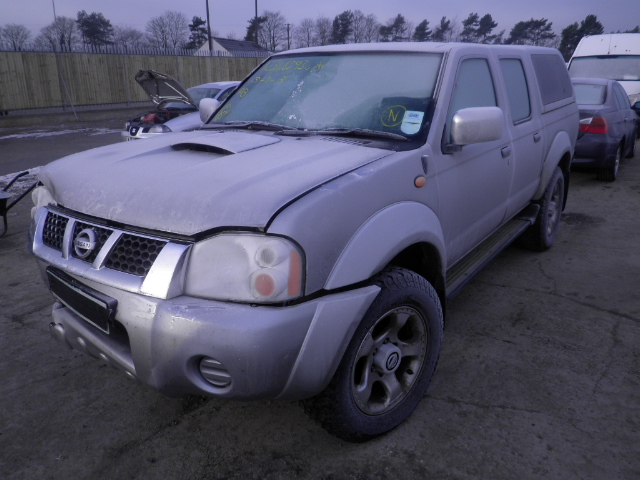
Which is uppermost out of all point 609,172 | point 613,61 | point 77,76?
point 613,61

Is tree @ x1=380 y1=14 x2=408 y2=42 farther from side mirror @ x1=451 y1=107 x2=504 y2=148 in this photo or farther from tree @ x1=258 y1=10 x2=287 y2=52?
side mirror @ x1=451 y1=107 x2=504 y2=148

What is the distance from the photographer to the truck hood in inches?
79.3

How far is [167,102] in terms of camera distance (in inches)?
291

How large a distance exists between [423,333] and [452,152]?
3.27 ft

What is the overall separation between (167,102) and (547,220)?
16.9 feet

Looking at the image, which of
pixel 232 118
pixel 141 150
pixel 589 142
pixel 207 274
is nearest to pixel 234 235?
pixel 207 274

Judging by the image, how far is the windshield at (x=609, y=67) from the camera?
1233 centimetres

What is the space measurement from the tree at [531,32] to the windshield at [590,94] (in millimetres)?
61883

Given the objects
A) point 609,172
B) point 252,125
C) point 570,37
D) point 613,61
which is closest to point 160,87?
point 252,125

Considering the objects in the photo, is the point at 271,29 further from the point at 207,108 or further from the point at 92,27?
the point at 207,108

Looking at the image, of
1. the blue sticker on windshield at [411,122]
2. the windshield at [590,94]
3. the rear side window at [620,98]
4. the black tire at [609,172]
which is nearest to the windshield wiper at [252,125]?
the blue sticker on windshield at [411,122]

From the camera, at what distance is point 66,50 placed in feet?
66.2

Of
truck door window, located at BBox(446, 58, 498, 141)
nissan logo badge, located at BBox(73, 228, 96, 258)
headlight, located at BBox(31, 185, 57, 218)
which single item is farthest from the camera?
truck door window, located at BBox(446, 58, 498, 141)

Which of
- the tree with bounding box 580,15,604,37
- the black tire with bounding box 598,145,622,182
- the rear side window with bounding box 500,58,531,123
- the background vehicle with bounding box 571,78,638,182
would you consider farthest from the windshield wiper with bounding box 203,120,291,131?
the tree with bounding box 580,15,604,37
